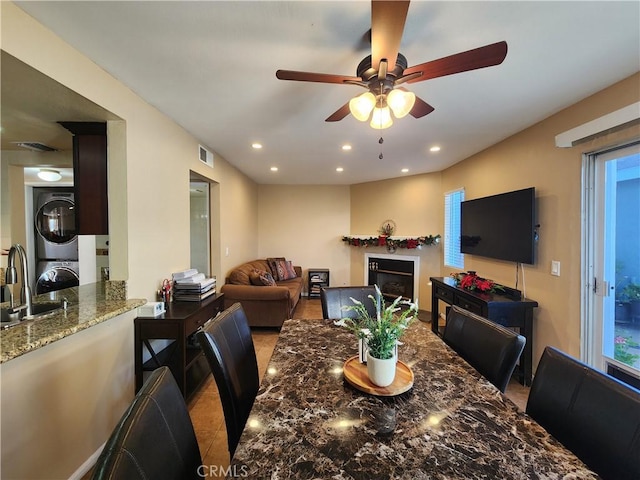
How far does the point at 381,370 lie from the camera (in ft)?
3.54

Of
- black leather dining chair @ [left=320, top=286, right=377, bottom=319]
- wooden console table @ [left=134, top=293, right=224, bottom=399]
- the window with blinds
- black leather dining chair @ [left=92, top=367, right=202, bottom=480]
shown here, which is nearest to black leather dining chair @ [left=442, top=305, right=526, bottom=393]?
black leather dining chair @ [left=320, top=286, right=377, bottom=319]

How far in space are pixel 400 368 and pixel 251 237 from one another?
459 cm

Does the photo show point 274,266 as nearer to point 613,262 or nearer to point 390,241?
point 390,241

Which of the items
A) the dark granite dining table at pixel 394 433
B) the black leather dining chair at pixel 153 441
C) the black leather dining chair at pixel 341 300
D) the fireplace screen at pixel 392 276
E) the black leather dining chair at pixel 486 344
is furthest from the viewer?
the fireplace screen at pixel 392 276

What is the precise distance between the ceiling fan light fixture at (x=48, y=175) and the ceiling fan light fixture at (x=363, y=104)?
4.09 meters

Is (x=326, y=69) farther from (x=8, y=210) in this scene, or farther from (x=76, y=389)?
(x=8, y=210)

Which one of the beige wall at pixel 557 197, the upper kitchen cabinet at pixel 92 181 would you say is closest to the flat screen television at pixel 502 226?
the beige wall at pixel 557 197

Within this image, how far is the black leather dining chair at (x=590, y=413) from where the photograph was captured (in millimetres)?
749

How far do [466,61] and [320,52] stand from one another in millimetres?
808

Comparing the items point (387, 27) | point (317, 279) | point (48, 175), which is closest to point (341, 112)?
point (387, 27)

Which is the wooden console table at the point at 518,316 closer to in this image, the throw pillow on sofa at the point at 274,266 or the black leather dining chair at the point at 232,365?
the black leather dining chair at the point at 232,365

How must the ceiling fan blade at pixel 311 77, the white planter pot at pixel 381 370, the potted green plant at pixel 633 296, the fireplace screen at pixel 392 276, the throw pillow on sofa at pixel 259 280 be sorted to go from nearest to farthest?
1. the white planter pot at pixel 381 370
2. the ceiling fan blade at pixel 311 77
3. the potted green plant at pixel 633 296
4. the throw pillow on sofa at pixel 259 280
5. the fireplace screen at pixel 392 276

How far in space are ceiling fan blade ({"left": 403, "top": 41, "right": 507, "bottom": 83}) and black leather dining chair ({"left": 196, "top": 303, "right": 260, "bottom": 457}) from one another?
1610 mm

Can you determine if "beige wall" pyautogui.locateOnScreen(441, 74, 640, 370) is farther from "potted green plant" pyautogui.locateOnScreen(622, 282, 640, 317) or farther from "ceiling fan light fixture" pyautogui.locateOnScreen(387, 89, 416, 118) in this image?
"ceiling fan light fixture" pyautogui.locateOnScreen(387, 89, 416, 118)
